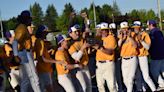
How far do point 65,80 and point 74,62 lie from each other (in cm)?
66

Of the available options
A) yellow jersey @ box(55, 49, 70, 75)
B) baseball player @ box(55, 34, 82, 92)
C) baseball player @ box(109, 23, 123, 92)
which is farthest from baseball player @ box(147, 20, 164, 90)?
yellow jersey @ box(55, 49, 70, 75)

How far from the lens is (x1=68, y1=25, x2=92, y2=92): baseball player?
966 centimetres

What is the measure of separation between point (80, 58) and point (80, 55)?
5.6 inches

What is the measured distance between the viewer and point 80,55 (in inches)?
379

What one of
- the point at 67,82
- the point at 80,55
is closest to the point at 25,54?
the point at 67,82

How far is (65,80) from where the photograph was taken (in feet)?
30.3

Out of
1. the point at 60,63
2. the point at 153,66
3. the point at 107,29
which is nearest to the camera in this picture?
the point at 60,63

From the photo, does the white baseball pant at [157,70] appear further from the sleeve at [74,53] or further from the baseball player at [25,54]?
the baseball player at [25,54]

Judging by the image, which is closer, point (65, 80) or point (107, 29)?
point (65, 80)

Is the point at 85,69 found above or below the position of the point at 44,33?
below

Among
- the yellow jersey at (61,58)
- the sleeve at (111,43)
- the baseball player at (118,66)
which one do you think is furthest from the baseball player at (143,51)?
the yellow jersey at (61,58)

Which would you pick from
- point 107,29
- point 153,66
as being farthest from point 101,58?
point 153,66

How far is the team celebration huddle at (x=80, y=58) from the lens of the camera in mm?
8641

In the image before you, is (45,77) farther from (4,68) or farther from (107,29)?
(107,29)
